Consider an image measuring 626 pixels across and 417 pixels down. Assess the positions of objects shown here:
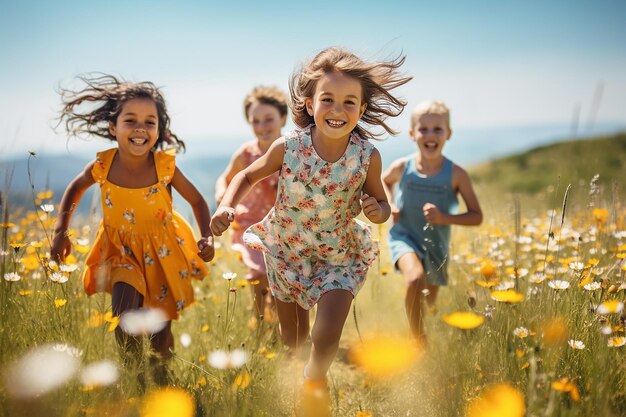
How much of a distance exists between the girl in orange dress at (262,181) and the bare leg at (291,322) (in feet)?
2.20

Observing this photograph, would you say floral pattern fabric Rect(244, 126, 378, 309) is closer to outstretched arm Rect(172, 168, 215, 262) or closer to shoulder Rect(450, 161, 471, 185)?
outstretched arm Rect(172, 168, 215, 262)

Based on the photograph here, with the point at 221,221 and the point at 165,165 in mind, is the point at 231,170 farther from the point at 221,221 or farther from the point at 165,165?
the point at 221,221

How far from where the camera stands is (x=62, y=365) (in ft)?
7.39

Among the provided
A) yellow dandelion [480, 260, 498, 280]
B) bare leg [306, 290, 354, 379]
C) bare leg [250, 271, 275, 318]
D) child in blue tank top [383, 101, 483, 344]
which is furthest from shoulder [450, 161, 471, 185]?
bare leg [306, 290, 354, 379]

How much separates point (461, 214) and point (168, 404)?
2465mm

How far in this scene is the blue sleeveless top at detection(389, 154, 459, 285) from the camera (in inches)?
167

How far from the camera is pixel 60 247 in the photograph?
3111mm

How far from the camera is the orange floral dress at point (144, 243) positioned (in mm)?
3275

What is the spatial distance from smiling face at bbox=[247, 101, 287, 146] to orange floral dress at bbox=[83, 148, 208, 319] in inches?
56.3

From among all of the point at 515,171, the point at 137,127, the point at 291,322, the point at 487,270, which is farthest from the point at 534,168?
the point at 137,127

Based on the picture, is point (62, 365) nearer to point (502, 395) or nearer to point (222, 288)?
point (502, 395)

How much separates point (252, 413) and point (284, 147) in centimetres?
145

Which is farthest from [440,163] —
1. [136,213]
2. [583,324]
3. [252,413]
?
[252,413]

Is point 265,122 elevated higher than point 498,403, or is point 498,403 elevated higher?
point 265,122
